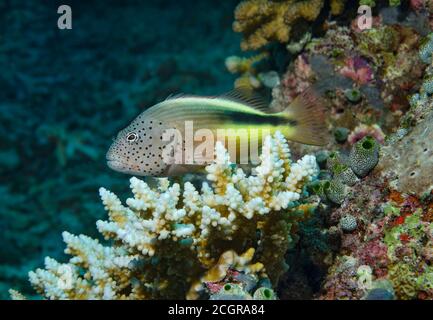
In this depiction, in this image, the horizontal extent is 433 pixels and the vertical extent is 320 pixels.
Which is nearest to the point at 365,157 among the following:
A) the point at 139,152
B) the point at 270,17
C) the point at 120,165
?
the point at 139,152

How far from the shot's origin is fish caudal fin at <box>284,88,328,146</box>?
3352 mm

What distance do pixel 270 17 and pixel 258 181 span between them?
325cm

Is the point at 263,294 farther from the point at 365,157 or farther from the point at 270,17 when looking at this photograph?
the point at 270,17

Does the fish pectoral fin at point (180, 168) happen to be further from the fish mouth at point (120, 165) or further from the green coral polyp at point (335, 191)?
the green coral polyp at point (335, 191)

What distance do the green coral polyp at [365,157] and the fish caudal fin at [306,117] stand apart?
0.30m

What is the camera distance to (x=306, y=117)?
3365mm

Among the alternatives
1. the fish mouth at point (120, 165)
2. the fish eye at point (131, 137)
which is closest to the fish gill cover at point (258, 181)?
the fish eye at point (131, 137)

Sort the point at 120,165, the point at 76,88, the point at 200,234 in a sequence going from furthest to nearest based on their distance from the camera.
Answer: the point at 76,88
the point at 120,165
the point at 200,234

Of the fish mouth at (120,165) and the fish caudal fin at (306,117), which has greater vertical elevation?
the fish caudal fin at (306,117)

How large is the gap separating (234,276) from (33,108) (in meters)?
7.24

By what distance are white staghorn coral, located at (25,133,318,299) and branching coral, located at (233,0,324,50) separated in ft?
8.50

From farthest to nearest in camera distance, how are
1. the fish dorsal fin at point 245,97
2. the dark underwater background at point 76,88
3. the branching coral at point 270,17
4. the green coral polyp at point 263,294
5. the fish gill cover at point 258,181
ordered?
the dark underwater background at point 76,88 → the branching coral at point 270,17 → the fish dorsal fin at point 245,97 → the fish gill cover at point 258,181 → the green coral polyp at point 263,294

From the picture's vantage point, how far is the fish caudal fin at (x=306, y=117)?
11.0ft
